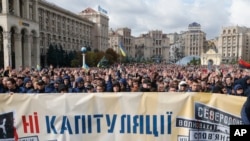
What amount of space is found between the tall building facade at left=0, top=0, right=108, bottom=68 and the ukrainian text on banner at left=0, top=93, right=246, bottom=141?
4360 centimetres

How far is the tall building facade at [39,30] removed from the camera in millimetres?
50031

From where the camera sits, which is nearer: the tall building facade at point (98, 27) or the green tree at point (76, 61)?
the green tree at point (76, 61)

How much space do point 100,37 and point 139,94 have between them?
4917 inches

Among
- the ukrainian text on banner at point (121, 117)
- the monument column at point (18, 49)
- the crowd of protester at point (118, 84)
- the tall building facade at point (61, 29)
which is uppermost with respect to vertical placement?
the tall building facade at point (61, 29)

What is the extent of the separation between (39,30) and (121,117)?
7845 cm

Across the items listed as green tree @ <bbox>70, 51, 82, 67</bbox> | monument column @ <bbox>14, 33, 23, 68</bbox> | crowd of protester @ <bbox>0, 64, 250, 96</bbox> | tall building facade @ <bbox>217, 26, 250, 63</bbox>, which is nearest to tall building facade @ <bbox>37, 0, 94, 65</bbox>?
green tree @ <bbox>70, 51, 82, 67</bbox>

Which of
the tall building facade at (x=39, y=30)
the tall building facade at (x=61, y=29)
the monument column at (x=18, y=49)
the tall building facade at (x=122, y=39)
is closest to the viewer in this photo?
the tall building facade at (x=39, y=30)

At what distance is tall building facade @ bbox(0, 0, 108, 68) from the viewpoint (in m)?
50.0

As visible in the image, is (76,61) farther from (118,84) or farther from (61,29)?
(118,84)

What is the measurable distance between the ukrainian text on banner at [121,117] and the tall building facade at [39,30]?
43596 millimetres

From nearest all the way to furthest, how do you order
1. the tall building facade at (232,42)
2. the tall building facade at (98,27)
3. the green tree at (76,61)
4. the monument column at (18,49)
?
the monument column at (18,49)
the green tree at (76,61)
the tall building facade at (98,27)
the tall building facade at (232,42)

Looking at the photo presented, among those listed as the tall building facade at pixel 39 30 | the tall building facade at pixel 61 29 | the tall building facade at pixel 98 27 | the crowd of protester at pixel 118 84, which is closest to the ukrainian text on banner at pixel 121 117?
the crowd of protester at pixel 118 84

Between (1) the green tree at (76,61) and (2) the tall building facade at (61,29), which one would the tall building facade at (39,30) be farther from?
(1) the green tree at (76,61)

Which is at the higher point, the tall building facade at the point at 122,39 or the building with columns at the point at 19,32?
the tall building facade at the point at 122,39
